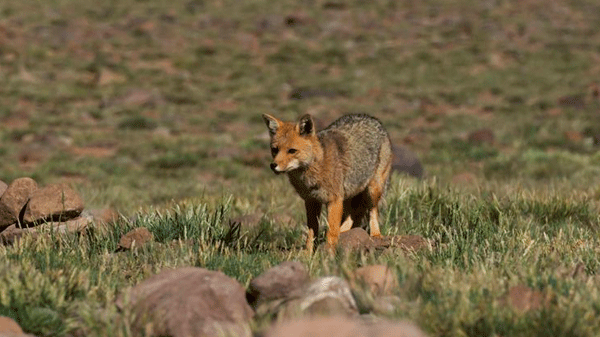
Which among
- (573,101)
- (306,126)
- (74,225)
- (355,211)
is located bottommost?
(573,101)

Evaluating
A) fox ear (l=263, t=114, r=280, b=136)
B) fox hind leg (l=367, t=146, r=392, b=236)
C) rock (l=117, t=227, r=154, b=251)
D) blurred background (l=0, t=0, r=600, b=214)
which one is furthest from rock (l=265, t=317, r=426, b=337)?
blurred background (l=0, t=0, r=600, b=214)

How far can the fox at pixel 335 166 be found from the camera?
723 cm

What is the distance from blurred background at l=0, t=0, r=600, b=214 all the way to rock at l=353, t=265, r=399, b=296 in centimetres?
393

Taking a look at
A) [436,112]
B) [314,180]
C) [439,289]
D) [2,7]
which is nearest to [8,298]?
[439,289]

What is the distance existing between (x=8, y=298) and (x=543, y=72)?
27.4m

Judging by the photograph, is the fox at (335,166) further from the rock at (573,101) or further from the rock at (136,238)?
the rock at (573,101)

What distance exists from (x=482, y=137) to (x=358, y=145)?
37.3ft

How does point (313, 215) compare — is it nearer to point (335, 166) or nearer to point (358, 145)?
point (335, 166)

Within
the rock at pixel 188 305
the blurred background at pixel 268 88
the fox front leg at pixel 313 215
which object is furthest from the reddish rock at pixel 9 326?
the blurred background at pixel 268 88

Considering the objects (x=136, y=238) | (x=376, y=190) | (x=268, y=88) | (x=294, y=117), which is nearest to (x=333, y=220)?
(x=376, y=190)

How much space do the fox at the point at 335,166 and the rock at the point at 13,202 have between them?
2.20 m

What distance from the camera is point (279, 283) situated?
465 centimetres

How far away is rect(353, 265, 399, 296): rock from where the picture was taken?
470cm

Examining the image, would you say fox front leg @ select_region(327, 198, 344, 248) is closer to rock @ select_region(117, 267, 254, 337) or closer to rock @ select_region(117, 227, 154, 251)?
rock @ select_region(117, 227, 154, 251)
